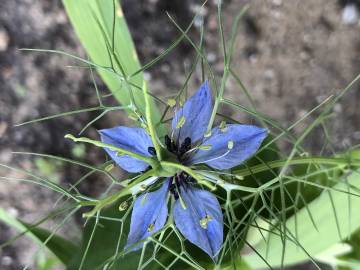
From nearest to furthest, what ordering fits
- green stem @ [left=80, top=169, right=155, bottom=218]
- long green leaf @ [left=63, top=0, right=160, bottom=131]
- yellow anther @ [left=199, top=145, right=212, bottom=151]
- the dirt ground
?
green stem @ [left=80, top=169, right=155, bottom=218] → yellow anther @ [left=199, top=145, right=212, bottom=151] → long green leaf @ [left=63, top=0, right=160, bottom=131] → the dirt ground

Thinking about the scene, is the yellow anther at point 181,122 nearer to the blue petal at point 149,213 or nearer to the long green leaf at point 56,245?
the blue petal at point 149,213

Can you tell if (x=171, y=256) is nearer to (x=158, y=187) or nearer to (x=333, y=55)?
(x=158, y=187)

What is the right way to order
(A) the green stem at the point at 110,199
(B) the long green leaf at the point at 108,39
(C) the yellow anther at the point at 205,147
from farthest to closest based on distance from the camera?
(B) the long green leaf at the point at 108,39
(C) the yellow anther at the point at 205,147
(A) the green stem at the point at 110,199

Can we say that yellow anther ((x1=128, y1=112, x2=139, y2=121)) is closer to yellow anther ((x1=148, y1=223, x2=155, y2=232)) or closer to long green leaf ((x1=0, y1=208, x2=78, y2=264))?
yellow anther ((x1=148, y1=223, x2=155, y2=232))

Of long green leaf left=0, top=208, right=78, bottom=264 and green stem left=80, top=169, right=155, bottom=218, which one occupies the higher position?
green stem left=80, top=169, right=155, bottom=218

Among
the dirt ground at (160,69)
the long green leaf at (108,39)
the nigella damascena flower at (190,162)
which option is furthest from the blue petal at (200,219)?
the dirt ground at (160,69)

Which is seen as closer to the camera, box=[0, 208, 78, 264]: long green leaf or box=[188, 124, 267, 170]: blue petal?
box=[188, 124, 267, 170]: blue petal

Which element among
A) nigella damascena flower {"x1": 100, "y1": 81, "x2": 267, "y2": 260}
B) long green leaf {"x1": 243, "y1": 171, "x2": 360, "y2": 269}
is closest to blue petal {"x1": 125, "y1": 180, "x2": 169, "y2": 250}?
nigella damascena flower {"x1": 100, "y1": 81, "x2": 267, "y2": 260}
